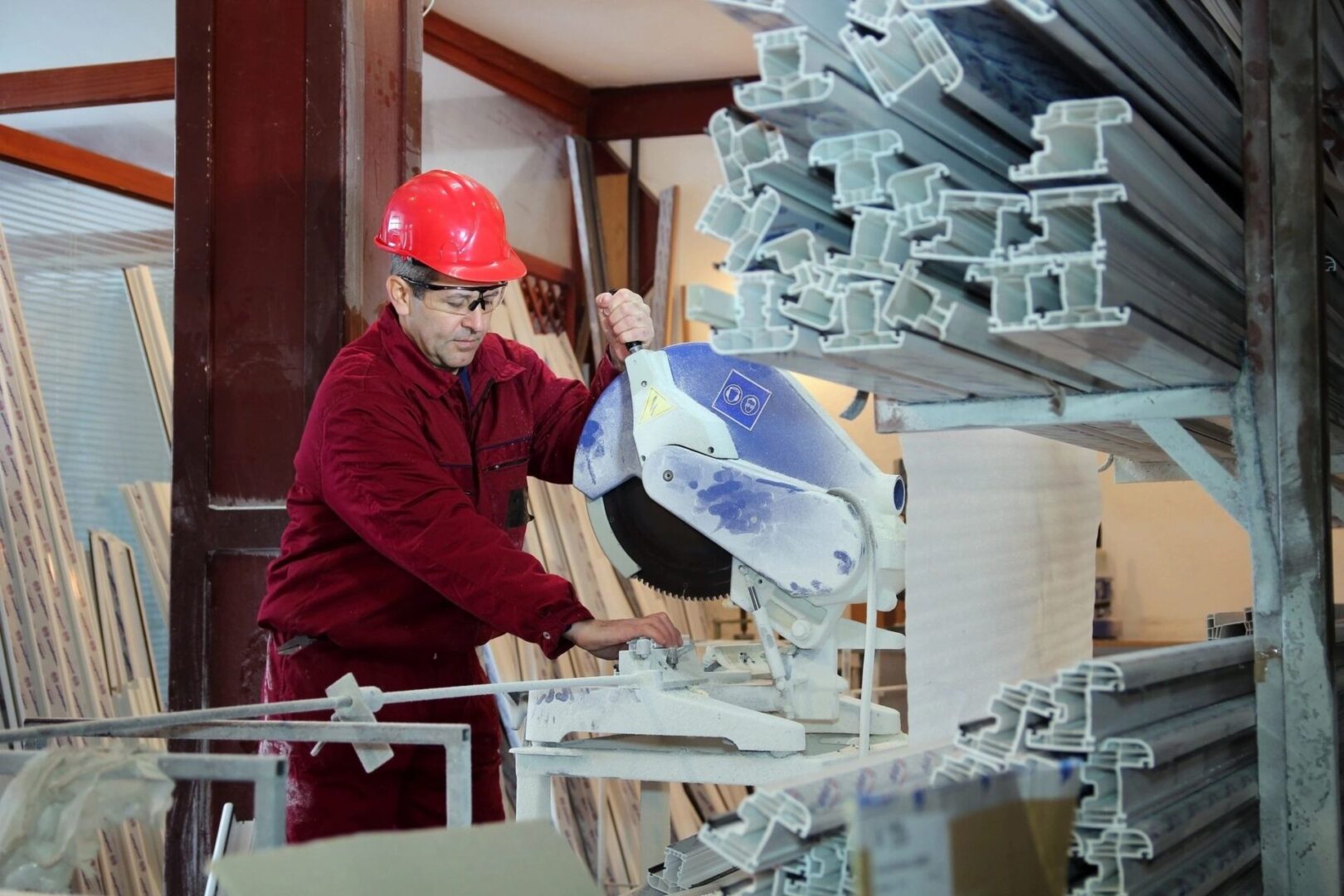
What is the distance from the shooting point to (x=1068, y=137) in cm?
138

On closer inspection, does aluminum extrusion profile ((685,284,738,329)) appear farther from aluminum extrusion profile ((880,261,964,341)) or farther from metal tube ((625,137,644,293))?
metal tube ((625,137,644,293))

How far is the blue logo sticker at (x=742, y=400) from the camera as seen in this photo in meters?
2.67

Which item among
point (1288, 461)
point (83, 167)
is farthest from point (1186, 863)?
point (83, 167)

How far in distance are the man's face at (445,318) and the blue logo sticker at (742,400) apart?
50cm

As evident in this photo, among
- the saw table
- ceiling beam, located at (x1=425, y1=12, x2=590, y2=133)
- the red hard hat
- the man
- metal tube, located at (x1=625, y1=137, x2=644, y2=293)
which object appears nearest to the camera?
the saw table

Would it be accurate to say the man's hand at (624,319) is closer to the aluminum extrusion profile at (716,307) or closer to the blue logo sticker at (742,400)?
the blue logo sticker at (742,400)

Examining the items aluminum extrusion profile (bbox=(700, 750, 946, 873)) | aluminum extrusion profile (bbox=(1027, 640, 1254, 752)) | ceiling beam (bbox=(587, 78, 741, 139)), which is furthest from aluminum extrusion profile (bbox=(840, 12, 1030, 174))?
ceiling beam (bbox=(587, 78, 741, 139))

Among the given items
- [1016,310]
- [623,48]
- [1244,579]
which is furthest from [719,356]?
[1244,579]

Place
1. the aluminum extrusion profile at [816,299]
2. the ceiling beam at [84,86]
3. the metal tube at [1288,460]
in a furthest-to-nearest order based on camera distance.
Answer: the ceiling beam at [84,86] → the metal tube at [1288,460] → the aluminum extrusion profile at [816,299]

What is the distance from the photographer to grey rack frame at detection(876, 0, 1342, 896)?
1660 millimetres

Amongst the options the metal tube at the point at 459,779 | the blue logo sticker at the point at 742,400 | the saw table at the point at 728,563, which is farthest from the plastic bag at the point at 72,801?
the blue logo sticker at the point at 742,400

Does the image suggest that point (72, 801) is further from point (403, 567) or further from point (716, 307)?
point (403, 567)

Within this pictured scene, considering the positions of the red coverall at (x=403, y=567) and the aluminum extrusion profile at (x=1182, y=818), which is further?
the red coverall at (x=403, y=567)

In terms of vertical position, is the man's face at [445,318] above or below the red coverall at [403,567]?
above
